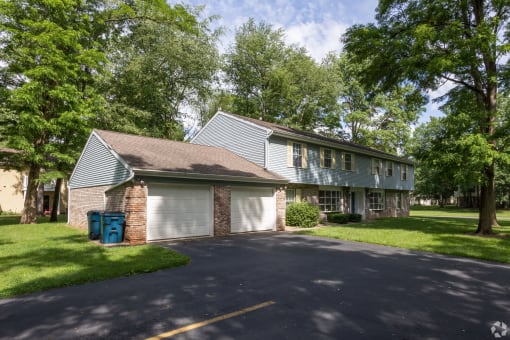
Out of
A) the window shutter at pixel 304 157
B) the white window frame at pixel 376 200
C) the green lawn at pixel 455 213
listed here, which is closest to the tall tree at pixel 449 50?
the window shutter at pixel 304 157

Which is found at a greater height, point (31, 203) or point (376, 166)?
point (376, 166)

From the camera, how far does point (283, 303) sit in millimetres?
5113

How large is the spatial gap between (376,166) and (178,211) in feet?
60.9

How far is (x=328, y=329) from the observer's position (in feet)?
13.6

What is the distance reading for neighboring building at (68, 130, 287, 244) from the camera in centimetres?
1164

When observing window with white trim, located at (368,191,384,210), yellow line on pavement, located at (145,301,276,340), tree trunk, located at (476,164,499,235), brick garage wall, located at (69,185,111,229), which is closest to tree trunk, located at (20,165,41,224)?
brick garage wall, located at (69,185,111,229)

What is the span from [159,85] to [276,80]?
1251cm

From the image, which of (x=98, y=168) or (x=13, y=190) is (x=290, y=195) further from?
(x=13, y=190)

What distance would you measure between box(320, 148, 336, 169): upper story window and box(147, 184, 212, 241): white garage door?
31.3ft

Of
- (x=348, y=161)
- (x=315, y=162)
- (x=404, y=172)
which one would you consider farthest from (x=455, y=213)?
(x=315, y=162)

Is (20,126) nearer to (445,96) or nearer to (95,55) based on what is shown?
(95,55)

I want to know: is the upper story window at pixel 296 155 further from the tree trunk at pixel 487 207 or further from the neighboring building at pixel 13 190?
the neighboring building at pixel 13 190

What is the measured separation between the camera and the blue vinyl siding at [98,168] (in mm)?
12956

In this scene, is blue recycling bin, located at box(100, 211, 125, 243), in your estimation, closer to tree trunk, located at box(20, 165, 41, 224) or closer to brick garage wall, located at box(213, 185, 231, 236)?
brick garage wall, located at box(213, 185, 231, 236)
